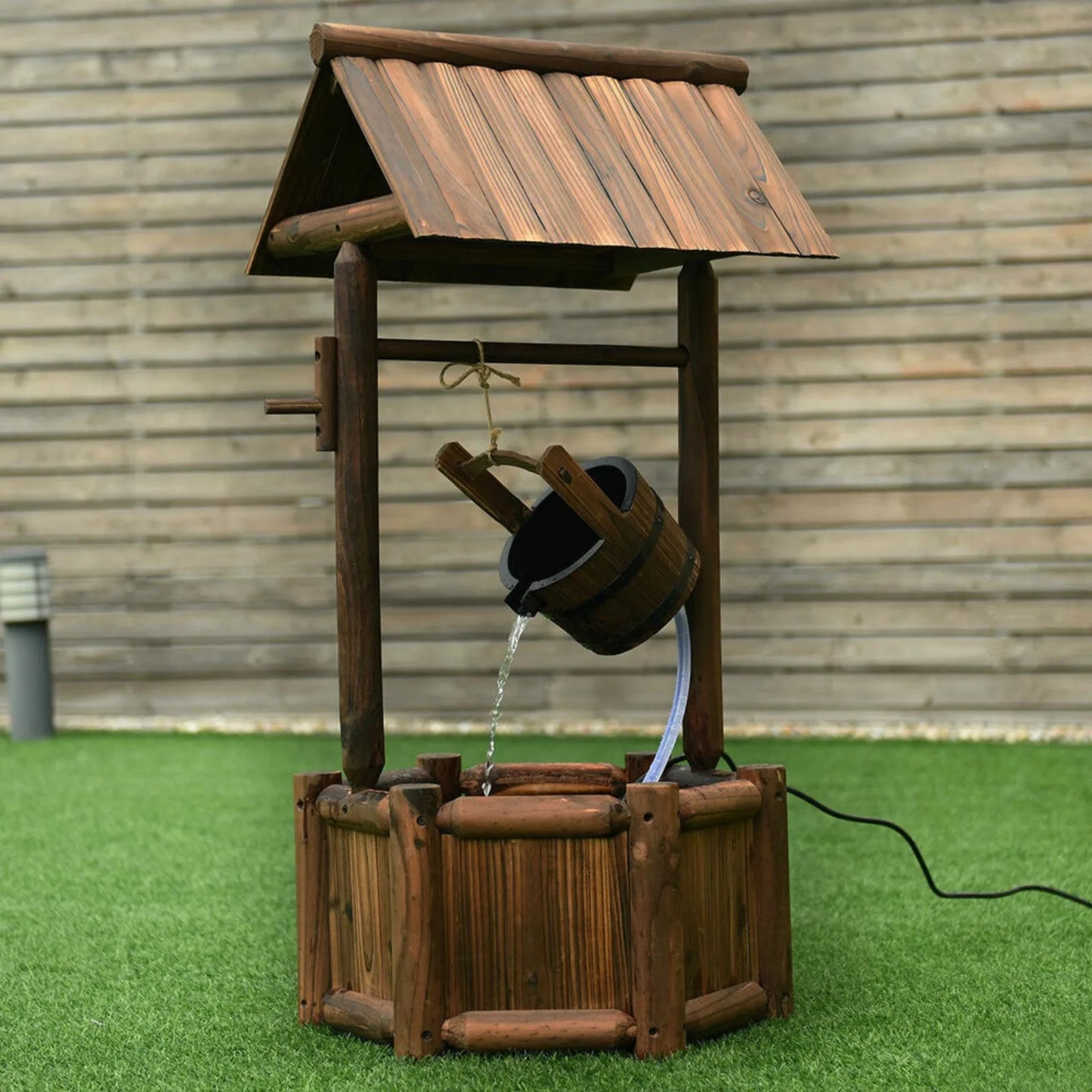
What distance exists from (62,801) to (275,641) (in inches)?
74.8

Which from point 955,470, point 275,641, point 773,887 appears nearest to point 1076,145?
point 955,470

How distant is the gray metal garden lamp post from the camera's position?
768cm

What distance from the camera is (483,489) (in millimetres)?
3428

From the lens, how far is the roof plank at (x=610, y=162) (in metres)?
3.10

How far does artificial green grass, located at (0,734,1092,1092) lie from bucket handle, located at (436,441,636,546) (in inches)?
40.4

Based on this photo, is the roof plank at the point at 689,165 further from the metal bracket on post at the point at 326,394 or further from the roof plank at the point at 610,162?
the metal bracket on post at the point at 326,394

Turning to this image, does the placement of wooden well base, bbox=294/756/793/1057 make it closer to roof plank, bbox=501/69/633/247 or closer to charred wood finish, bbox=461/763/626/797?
charred wood finish, bbox=461/763/626/797

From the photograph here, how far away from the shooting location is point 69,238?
805 cm

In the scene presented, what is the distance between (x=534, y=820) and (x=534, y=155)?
129 centimetres

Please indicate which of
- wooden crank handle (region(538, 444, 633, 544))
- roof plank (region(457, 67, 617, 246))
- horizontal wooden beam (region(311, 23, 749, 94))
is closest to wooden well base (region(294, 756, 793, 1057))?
wooden crank handle (region(538, 444, 633, 544))

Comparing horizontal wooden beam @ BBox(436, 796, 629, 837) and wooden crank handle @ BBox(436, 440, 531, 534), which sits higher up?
wooden crank handle @ BBox(436, 440, 531, 534)

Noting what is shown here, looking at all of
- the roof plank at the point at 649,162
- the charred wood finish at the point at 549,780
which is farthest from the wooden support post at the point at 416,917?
the roof plank at the point at 649,162

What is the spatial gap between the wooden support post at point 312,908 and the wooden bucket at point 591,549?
1.97 ft

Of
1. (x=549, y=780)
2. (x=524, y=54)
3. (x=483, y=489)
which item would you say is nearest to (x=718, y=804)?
(x=549, y=780)
